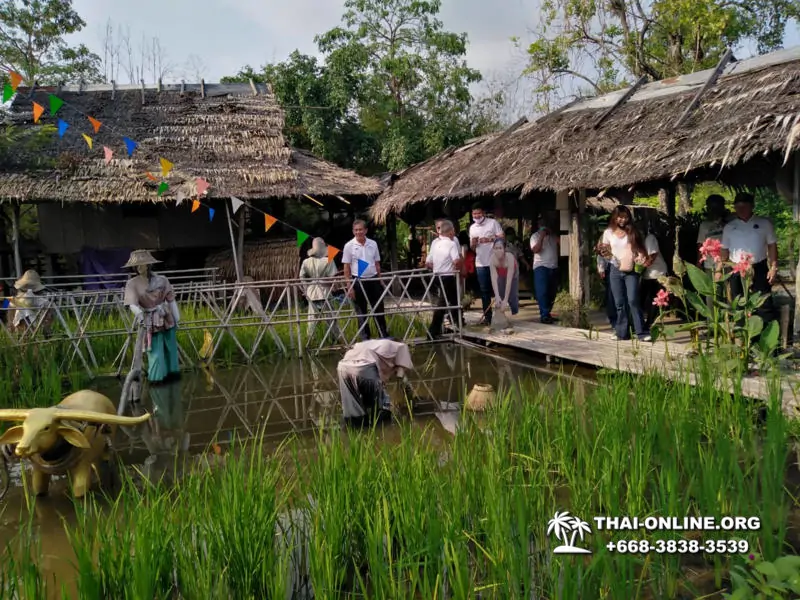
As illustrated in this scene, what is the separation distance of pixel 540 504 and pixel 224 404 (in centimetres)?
351

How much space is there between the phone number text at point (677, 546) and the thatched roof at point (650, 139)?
3.87 m

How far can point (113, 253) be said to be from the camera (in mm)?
11961

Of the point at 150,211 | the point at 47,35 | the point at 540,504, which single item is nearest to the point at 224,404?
the point at 540,504

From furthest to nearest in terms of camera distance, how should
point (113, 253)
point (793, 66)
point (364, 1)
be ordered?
1. point (364, 1)
2. point (113, 253)
3. point (793, 66)

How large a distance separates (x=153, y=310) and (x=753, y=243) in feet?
16.6

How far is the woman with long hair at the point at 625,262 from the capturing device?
19.4 feet

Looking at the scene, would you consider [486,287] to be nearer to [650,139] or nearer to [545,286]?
[545,286]

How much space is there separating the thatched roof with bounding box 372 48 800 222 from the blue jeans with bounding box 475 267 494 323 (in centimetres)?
104

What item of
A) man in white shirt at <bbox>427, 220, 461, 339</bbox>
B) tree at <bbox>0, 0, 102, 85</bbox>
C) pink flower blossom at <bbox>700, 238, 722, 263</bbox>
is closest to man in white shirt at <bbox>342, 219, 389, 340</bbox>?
man in white shirt at <bbox>427, 220, 461, 339</bbox>

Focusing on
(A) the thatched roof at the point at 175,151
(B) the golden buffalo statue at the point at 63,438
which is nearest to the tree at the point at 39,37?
(A) the thatched roof at the point at 175,151

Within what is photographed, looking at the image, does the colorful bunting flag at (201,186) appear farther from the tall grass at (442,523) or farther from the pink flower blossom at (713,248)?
the tall grass at (442,523)

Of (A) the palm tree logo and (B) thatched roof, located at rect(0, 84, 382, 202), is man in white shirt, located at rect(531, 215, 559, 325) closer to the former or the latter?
(B) thatched roof, located at rect(0, 84, 382, 202)

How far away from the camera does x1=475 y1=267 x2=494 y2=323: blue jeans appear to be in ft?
24.1

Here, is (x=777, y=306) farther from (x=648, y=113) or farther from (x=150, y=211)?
(x=150, y=211)
